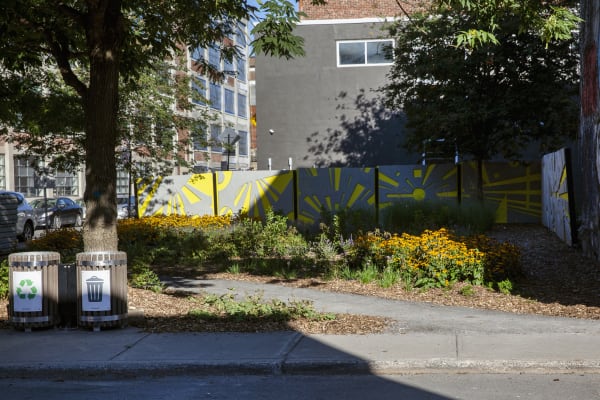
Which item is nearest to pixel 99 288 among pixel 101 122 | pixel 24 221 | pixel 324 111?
Answer: pixel 101 122

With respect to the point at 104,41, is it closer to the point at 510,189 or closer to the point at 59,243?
the point at 59,243

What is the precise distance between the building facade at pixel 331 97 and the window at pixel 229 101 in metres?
30.7

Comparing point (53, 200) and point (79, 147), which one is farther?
point (53, 200)

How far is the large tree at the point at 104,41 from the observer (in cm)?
967

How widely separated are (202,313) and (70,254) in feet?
22.1

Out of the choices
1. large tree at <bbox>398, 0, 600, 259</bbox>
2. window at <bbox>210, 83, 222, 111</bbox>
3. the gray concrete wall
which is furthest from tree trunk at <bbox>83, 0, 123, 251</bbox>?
window at <bbox>210, 83, 222, 111</bbox>

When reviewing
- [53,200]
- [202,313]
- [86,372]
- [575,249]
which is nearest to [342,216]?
[575,249]

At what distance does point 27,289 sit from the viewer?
8.34 meters

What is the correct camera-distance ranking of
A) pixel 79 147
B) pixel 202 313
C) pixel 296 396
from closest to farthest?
pixel 296 396
pixel 202 313
pixel 79 147

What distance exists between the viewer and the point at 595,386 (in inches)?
240

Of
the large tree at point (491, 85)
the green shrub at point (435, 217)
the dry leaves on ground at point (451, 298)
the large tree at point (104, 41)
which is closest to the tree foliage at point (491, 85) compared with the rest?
the large tree at point (491, 85)

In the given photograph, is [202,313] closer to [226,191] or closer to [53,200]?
[226,191]

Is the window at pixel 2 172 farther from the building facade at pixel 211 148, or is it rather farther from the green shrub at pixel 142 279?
the green shrub at pixel 142 279

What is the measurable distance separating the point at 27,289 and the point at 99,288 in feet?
2.87
